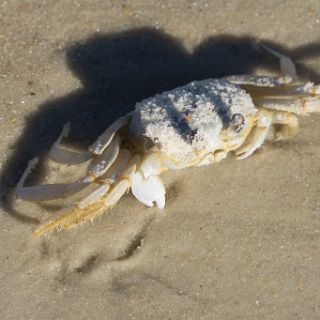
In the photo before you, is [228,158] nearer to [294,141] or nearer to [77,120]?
[294,141]

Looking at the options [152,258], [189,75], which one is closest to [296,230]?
[152,258]

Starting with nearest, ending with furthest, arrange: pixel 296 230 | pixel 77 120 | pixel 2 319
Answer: pixel 2 319, pixel 296 230, pixel 77 120

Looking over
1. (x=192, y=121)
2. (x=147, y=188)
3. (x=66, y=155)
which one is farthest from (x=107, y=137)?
(x=192, y=121)

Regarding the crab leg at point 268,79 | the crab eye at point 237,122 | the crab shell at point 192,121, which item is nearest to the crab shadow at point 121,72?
the crab leg at point 268,79

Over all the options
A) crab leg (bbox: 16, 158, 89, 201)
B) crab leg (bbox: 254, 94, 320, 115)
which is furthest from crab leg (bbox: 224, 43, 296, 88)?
crab leg (bbox: 16, 158, 89, 201)

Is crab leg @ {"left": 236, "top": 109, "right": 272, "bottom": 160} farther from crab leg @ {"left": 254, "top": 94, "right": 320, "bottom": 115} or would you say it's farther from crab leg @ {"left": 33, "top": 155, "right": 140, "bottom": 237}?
crab leg @ {"left": 33, "top": 155, "right": 140, "bottom": 237}

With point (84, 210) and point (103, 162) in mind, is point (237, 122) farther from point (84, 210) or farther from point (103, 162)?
point (84, 210)
